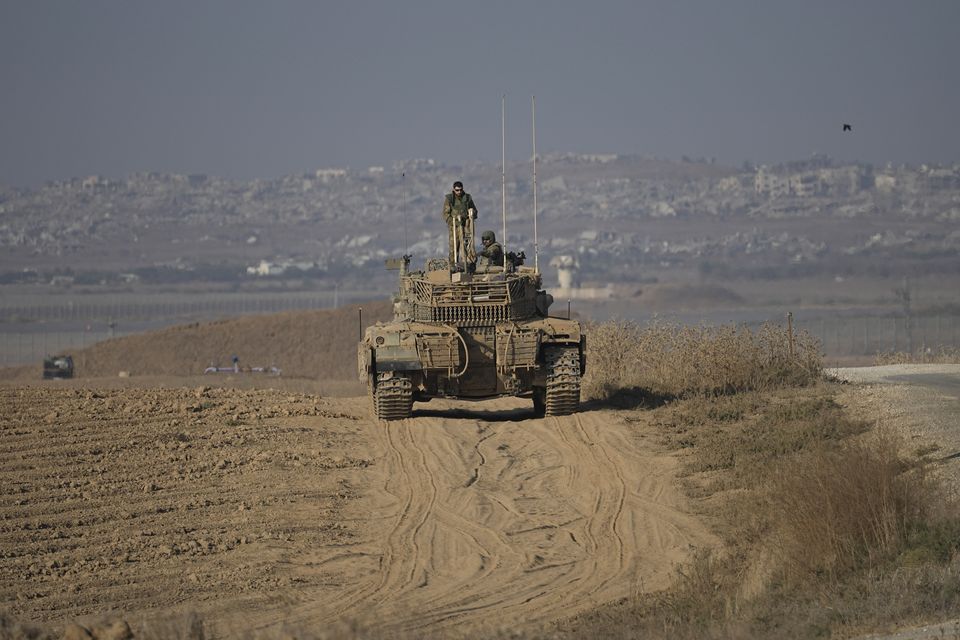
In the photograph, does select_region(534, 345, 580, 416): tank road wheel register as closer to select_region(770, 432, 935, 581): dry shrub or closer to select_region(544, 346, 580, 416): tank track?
select_region(544, 346, 580, 416): tank track

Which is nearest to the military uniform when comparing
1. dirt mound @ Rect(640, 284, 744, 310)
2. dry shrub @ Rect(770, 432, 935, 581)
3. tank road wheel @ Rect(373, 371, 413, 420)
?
tank road wheel @ Rect(373, 371, 413, 420)

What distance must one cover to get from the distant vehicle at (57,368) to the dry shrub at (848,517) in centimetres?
3580

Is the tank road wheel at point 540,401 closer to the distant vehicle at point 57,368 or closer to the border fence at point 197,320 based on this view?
the border fence at point 197,320

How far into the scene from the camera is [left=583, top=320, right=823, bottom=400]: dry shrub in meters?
25.7

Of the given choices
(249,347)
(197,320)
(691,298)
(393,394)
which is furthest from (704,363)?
(691,298)

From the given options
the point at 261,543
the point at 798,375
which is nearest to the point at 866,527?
the point at 261,543

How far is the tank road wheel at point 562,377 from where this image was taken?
861 inches

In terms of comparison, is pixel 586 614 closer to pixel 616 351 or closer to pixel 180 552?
pixel 180 552

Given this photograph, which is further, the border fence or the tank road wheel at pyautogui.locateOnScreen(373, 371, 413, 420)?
the border fence

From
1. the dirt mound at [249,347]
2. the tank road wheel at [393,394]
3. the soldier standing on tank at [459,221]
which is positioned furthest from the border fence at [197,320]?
the tank road wheel at [393,394]

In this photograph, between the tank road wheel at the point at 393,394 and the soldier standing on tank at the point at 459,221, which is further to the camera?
the soldier standing on tank at the point at 459,221

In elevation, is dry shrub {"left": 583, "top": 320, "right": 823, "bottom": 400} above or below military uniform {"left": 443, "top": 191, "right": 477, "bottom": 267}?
below

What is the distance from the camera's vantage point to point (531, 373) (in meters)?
22.2

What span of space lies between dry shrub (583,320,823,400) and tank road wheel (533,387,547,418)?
2.35 meters
